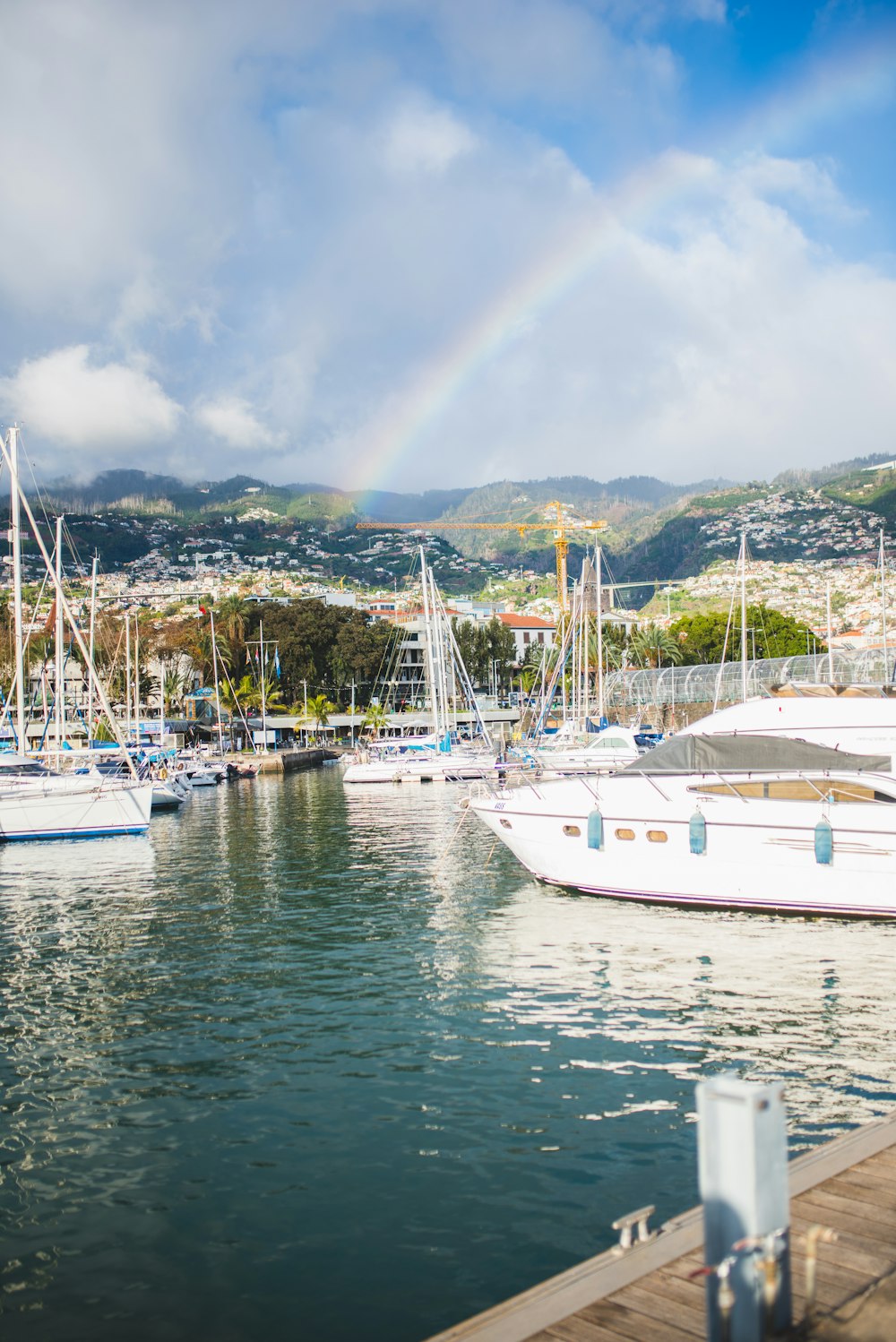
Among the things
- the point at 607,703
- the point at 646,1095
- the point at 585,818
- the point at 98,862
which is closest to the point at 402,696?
the point at 607,703

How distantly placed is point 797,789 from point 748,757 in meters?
1.61

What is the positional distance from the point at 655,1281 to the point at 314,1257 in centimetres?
349

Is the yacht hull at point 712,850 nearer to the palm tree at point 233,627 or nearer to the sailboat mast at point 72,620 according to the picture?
the sailboat mast at point 72,620

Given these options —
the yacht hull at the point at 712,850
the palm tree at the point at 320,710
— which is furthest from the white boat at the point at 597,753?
the palm tree at the point at 320,710

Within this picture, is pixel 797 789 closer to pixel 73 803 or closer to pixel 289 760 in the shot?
pixel 73 803

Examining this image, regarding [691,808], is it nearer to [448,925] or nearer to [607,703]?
[448,925]

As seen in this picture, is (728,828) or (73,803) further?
(73,803)

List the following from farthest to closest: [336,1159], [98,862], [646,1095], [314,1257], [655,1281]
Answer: [98,862], [646,1095], [336,1159], [314,1257], [655,1281]

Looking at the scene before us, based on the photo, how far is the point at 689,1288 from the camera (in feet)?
19.2

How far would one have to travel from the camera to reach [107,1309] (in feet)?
25.4

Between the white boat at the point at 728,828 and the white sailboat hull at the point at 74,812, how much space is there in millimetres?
19258

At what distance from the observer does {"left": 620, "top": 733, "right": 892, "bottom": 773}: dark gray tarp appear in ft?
68.9

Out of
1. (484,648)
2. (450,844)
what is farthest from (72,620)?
(484,648)

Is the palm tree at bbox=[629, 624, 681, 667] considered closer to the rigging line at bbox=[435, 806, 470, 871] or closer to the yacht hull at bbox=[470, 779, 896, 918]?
the rigging line at bbox=[435, 806, 470, 871]
